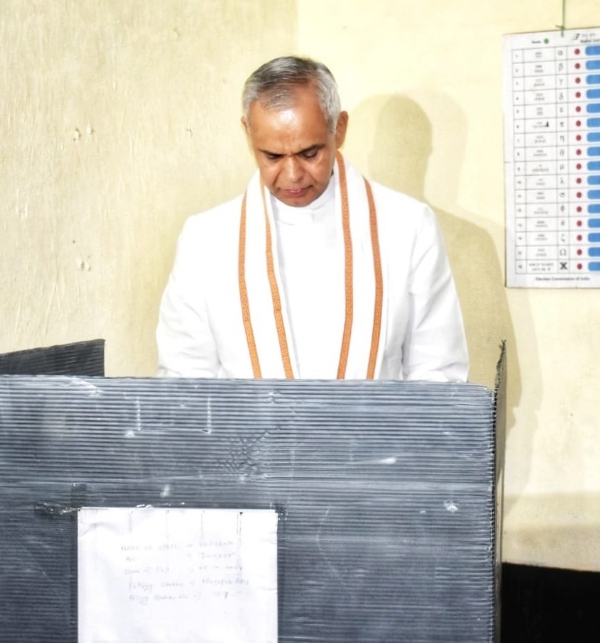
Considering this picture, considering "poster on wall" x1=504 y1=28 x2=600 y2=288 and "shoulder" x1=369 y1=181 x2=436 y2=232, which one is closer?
"shoulder" x1=369 y1=181 x2=436 y2=232

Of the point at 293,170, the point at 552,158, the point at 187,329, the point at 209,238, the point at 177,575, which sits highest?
the point at 552,158

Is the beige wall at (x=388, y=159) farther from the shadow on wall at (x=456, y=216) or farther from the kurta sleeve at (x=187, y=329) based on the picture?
the kurta sleeve at (x=187, y=329)

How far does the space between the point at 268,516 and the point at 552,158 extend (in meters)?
2.11

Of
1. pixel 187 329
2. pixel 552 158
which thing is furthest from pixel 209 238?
pixel 552 158

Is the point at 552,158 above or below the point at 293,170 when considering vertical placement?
above

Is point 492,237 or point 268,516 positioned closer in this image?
point 268,516

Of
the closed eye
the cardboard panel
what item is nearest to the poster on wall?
the closed eye

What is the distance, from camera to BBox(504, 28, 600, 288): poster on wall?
102 inches

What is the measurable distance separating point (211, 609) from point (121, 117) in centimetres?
149

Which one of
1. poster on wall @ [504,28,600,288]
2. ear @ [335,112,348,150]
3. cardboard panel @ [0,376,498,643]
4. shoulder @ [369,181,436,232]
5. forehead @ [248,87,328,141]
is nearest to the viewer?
cardboard panel @ [0,376,498,643]

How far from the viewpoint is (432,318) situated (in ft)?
6.06

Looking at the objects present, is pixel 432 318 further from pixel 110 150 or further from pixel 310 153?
pixel 110 150

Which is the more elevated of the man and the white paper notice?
the man

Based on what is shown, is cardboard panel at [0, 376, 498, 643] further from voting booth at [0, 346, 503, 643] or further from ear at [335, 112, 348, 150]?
ear at [335, 112, 348, 150]
